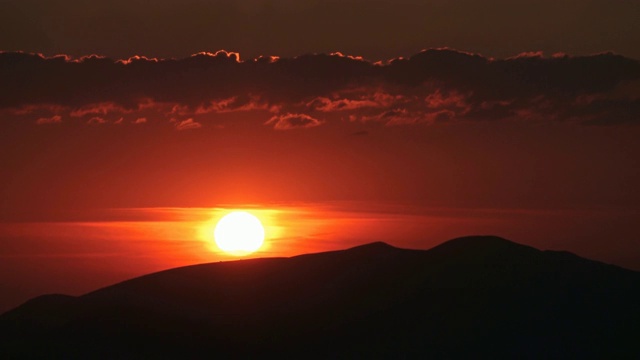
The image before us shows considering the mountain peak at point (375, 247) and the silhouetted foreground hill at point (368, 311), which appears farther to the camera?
the mountain peak at point (375, 247)

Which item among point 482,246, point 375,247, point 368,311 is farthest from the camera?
point 375,247

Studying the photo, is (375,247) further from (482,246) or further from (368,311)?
(368,311)

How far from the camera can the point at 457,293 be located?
10169 centimetres

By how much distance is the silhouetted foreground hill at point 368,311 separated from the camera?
94625 mm

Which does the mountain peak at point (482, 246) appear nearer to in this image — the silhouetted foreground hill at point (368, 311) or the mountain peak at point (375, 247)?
the silhouetted foreground hill at point (368, 311)

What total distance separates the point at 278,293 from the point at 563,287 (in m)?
29.8

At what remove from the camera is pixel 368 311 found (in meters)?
101

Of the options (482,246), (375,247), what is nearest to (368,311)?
(375,247)

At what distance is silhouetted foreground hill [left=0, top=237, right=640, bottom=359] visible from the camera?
9462 centimetres

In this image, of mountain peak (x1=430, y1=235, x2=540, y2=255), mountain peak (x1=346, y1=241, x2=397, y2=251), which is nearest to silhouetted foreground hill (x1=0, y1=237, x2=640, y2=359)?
mountain peak (x1=430, y1=235, x2=540, y2=255)

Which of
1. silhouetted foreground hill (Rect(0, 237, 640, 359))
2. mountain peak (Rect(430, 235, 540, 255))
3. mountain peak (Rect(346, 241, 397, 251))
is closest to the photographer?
silhouetted foreground hill (Rect(0, 237, 640, 359))

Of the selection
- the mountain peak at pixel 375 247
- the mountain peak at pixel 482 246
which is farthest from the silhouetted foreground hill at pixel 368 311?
the mountain peak at pixel 375 247

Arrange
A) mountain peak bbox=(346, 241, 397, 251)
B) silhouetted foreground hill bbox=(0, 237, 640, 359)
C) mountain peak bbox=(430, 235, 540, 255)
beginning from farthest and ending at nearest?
mountain peak bbox=(346, 241, 397, 251)
mountain peak bbox=(430, 235, 540, 255)
silhouetted foreground hill bbox=(0, 237, 640, 359)

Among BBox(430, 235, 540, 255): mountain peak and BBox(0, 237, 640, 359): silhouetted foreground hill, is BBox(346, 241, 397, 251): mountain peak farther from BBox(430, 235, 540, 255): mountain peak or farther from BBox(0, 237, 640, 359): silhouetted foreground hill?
BBox(430, 235, 540, 255): mountain peak
